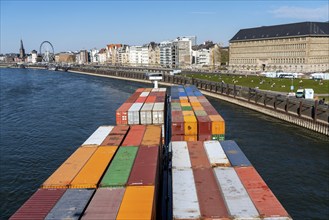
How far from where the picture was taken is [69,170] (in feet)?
58.5

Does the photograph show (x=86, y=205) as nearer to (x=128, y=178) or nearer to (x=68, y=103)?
(x=128, y=178)

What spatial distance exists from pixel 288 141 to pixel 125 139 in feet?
98.4

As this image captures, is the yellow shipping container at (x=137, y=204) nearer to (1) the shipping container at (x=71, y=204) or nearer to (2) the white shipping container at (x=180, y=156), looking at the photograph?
(1) the shipping container at (x=71, y=204)

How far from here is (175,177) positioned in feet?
56.9

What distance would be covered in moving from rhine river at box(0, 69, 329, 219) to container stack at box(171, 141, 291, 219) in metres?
11.3

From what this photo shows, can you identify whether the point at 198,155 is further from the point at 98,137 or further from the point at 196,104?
the point at 196,104

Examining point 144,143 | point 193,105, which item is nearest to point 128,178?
point 144,143

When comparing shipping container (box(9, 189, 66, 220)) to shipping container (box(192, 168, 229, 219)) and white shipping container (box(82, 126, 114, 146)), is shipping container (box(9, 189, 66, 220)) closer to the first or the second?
shipping container (box(192, 168, 229, 219))

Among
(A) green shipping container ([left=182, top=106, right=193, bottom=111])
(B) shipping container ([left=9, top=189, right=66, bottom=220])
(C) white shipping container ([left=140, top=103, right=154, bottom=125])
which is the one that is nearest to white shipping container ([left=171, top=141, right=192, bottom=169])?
(B) shipping container ([left=9, top=189, right=66, bottom=220])

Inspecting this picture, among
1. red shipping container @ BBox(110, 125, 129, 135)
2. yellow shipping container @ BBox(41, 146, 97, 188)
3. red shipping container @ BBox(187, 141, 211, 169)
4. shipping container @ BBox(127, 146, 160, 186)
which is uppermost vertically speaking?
red shipping container @ BBox(110, 125, 129, 135)

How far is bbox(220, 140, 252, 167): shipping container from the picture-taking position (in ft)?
62.7

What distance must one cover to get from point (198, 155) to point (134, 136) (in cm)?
609

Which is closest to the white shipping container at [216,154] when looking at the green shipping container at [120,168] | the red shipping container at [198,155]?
the red shipping container at [198,155]

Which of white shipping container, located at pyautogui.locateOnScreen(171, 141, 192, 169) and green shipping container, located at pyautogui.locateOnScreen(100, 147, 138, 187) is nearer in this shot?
green shipping container, located at pyautogui.locateOnScreen(100, 147, 138, 187)
